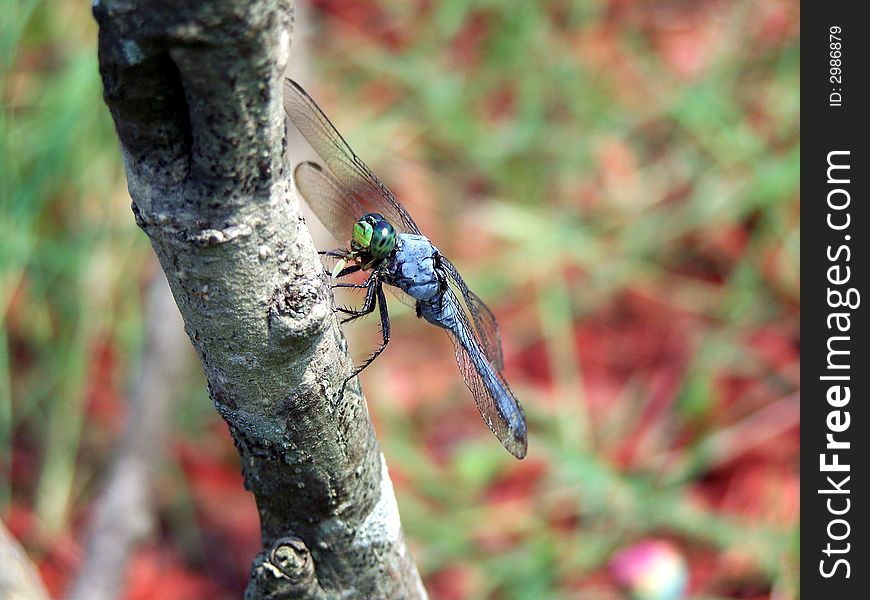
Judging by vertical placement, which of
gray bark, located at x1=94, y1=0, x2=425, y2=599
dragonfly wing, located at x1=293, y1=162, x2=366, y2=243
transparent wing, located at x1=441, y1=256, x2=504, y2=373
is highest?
dragonfly wing, located at x1=293, y1=162, x2=366, y2=243

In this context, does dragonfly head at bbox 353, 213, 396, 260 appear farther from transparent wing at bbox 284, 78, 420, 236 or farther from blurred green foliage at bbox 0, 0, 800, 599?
blurred green foliage at bbox 0, 0, 800, 599

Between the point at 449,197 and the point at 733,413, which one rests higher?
the point at 449,197

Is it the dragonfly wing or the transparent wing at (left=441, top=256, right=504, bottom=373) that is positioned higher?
the dragonfly wing

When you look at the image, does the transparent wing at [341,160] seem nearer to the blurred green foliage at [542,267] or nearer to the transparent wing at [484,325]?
the transparent wing at [484,325]

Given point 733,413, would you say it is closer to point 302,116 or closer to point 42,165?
point 302,116

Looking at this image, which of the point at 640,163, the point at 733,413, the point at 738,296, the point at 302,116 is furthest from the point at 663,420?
the point at 302,116

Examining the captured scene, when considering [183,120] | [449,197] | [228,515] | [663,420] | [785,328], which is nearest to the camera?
[183,120]

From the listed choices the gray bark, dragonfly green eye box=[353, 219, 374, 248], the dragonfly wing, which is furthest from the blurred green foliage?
the gray bark
